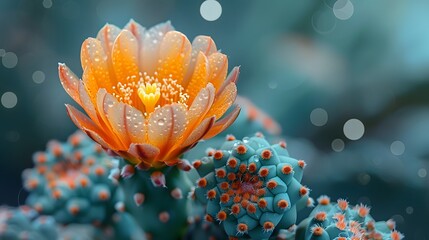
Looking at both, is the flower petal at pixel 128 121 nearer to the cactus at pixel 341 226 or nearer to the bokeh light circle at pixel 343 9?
the cactus at pixel 341 226

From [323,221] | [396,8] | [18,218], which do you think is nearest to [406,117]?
[396,8]

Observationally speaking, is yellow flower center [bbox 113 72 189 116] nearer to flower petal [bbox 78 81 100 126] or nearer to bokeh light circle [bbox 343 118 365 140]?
flower petal [bbox 78 81 100 126]

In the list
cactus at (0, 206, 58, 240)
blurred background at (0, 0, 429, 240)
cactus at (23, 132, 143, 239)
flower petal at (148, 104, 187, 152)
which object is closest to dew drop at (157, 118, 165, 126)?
flower petal at (148, 104, 187, 152)

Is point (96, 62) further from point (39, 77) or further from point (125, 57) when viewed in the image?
point (39, 77)

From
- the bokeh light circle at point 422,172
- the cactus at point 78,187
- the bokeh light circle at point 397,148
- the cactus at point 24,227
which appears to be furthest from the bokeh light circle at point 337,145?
the cactus at point 24,227

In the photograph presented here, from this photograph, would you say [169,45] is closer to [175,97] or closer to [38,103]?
[175,97]

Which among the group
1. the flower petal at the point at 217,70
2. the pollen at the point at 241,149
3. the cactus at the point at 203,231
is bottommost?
the cactus at the point at 203,231

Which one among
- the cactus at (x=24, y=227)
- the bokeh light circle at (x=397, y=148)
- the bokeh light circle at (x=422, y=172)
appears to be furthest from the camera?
the bokeh light circle at (x=397, y=148)
